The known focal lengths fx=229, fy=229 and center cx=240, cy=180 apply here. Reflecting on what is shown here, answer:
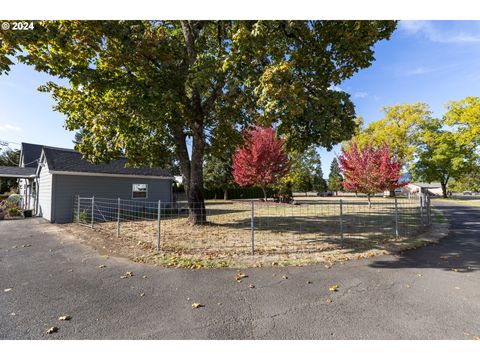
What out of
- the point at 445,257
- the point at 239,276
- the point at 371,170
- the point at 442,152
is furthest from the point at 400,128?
the point at 239,276

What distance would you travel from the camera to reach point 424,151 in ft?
122

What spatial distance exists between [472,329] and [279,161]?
20.8m

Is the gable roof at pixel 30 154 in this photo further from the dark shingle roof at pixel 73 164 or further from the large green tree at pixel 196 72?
the large green tree at pixel 196 72

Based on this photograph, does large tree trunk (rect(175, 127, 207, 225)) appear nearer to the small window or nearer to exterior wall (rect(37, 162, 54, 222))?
the small window

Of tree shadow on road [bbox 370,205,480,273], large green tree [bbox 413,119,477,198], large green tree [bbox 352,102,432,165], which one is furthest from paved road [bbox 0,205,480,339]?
large green tree [bbox 413,119,477,198]

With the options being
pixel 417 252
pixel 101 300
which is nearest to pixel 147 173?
pixel 101 300

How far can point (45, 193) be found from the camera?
13.7 metres

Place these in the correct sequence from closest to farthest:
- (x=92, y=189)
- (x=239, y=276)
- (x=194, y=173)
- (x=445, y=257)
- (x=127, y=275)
→ (x=239, y=276) < (x=127, y=275) < (x=445, y=257) < (x=194, y=173) < (x=92, y=189)

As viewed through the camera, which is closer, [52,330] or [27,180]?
[52,330]

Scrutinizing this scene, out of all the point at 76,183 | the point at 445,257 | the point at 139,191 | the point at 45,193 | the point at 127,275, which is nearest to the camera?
the point at 127,275

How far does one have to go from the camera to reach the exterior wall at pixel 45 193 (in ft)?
41.3

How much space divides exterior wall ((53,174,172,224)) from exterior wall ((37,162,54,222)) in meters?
0.41

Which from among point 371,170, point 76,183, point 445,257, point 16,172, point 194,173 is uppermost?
point 16,172

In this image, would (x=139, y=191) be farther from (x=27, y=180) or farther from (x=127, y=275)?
(x=127, y=275)
